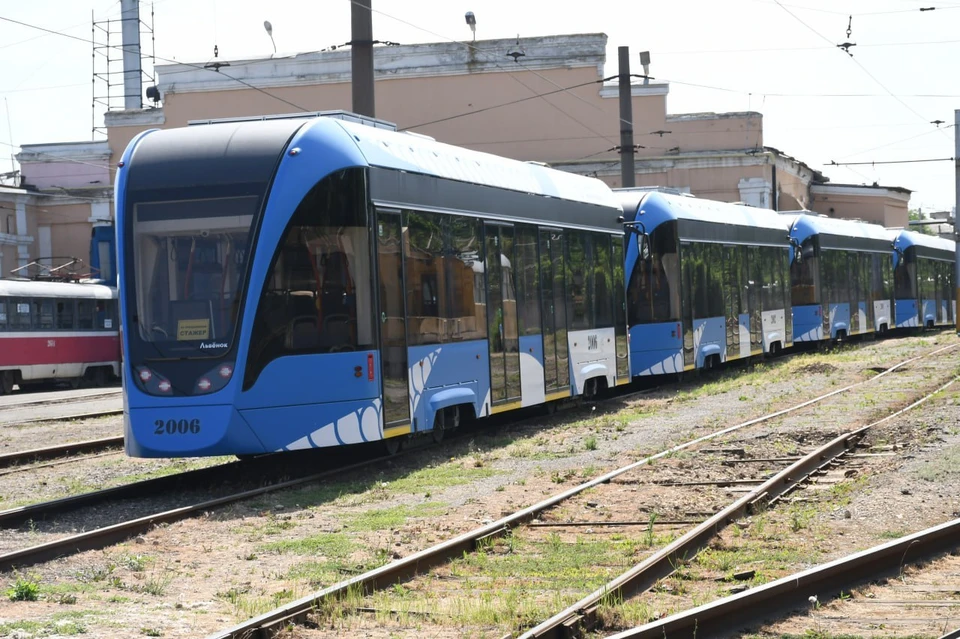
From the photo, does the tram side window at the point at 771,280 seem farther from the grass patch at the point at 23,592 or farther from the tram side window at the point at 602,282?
the grass patch at the point at 23,592

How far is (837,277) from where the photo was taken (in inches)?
1389

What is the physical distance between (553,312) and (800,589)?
35.2 ft

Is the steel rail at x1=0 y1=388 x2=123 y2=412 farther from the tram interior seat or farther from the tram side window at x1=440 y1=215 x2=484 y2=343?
the tram interior seat

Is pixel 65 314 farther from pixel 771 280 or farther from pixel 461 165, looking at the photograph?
pixel 461 165

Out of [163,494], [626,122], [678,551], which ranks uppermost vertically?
[626,122]

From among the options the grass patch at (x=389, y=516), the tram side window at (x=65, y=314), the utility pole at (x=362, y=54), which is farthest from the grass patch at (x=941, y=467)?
the tram side window at (x=65, y=314)

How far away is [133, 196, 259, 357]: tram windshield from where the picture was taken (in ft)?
38.8

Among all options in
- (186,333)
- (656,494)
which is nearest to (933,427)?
(656,494)

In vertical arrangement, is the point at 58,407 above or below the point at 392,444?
below

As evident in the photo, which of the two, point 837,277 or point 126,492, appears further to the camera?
point 837,277

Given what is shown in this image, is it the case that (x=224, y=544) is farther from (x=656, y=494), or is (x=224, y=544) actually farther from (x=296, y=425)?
(x=656, y=494)

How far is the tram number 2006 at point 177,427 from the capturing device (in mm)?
11789

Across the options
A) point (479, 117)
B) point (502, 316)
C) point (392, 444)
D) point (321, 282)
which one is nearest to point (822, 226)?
point (502, 316)

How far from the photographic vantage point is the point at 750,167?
166ft
